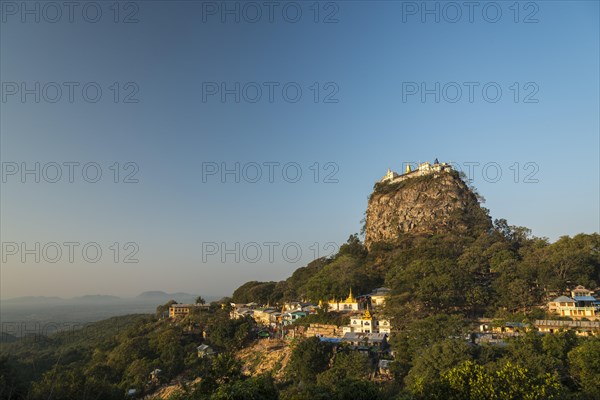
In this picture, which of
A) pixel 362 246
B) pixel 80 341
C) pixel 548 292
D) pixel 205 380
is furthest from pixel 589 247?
pixel 80 341

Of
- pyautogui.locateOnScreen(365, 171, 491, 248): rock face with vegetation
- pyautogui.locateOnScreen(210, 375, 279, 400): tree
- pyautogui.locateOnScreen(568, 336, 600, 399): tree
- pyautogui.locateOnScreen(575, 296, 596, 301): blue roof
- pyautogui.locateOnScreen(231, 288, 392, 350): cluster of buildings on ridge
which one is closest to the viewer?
pyautogui.locateOnScreen(210, 375, 279, 400): tree

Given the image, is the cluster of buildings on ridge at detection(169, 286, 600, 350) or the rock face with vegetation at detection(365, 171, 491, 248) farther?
the rock face with vegetation at detection(365, 171, 491, 248)

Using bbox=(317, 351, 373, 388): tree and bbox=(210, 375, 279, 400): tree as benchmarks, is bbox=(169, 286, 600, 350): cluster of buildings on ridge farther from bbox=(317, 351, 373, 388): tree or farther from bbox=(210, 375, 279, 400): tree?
bbox=(210, 375, 279, 400): tree

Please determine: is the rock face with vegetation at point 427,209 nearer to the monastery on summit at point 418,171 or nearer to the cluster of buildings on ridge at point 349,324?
the monastery on summit at point 418,171

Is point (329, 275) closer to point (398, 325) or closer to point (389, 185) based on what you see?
point (398, 325)

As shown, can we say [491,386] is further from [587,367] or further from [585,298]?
[585,298]

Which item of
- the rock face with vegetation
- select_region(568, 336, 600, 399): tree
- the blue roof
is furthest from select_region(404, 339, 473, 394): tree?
the rock face with vegetation

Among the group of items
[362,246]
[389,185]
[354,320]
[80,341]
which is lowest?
[80,341]
